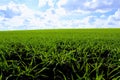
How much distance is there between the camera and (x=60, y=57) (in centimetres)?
294

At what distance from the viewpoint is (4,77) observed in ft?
7.81

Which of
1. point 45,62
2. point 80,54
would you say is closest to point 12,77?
point 45,62

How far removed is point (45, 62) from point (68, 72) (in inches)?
13.4

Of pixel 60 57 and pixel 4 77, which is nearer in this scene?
pixel 4 77

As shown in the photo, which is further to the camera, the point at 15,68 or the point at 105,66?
the point at 105,66

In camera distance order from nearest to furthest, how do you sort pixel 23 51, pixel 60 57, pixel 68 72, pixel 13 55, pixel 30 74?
pixel 30 74, pixel 68 72, pixel 60 57, pixel 13 55, pixel 23 51

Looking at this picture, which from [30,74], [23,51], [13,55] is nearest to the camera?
[30,74]

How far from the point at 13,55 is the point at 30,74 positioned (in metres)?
1.26

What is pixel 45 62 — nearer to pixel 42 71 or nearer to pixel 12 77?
pixel 42 71

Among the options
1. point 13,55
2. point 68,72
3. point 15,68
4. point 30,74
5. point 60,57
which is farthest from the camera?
point 13,55

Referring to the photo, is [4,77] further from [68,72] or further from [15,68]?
[68,72]

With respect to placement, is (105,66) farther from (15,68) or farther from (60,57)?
(15,68)

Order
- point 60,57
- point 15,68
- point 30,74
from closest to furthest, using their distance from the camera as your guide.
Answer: point 30,74, point 15,68, point 60,57

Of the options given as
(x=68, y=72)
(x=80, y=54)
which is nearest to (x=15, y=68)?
(x=68, y=72)
